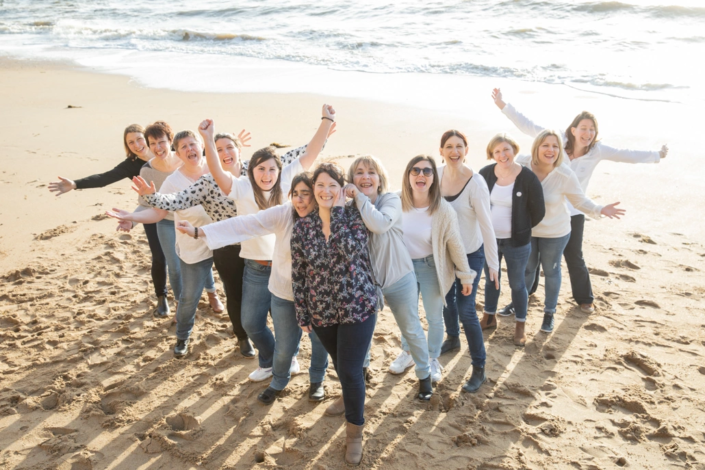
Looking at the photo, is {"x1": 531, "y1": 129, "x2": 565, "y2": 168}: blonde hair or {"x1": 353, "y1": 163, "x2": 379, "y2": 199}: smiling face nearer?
{"x1": 353, "y1": 163, "x2": 379, "y2": 199}: smiling face

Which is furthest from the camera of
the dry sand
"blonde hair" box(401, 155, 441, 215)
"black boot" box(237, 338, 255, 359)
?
"black boot" box(237, 338, 255, 359)

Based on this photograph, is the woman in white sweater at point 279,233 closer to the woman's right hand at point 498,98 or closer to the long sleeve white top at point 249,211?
the long sleeve white top at point 249,211

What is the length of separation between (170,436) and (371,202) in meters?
2.18

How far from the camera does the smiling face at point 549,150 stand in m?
4.71

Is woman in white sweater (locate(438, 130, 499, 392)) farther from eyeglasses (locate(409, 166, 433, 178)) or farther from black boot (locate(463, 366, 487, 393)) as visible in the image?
eyeglasses (locate(409, 166, 433, 178))

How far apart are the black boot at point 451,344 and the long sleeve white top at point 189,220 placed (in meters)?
2.15

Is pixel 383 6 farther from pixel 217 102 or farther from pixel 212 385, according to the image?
pixel 212 385

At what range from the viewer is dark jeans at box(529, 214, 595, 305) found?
5.39 metres

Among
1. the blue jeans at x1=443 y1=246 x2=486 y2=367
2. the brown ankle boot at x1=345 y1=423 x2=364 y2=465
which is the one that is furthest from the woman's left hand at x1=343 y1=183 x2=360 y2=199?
the brown ankle boot at x1=345 y1=423 x2=364 y2=465

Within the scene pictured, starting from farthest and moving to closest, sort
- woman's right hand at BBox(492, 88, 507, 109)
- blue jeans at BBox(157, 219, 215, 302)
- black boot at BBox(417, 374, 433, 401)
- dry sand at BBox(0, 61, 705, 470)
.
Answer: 1. woman's right hand at BBox(492, 88, 507, 109)
2. blue jeans at BBox(157, 219, 215, 302)
3. black boot at BBox(417, 374, 433, 401)
4. dry sand at BBox(0, 61, 705, 470)

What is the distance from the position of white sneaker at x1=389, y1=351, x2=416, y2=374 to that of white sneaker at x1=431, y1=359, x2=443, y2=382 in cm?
20

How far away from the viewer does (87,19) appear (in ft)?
84.3

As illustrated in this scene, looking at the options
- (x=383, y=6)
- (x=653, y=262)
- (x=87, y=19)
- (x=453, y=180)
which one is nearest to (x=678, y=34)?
(x=383, y=6)

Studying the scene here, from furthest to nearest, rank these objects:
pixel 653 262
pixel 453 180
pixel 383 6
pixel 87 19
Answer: pixel 87 19, pixel 383 6, pixel 653 262, pixel 453 180
